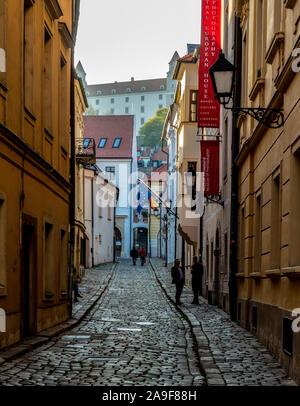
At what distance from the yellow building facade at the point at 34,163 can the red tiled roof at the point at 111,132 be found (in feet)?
192

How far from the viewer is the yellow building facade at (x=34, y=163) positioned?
40.1 feet

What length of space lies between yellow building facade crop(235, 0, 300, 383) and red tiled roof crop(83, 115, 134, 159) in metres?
61.1

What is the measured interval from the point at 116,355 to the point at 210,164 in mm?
12797

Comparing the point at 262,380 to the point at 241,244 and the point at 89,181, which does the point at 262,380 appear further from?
the point at 89,181

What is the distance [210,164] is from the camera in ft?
79.4

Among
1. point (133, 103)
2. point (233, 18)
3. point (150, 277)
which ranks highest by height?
point (133, 103)

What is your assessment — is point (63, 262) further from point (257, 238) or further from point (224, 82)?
point (224, 82)

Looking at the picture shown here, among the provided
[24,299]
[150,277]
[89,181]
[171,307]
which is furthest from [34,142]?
[89,181]

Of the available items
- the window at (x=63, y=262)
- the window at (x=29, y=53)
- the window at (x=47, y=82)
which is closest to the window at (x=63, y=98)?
the window at (x=47, y=82)

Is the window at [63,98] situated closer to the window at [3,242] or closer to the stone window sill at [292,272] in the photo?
the window at [3,242]

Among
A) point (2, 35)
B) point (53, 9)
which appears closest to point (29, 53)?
point (53, 9)

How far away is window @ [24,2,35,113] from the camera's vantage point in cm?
1463

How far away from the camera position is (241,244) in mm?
18109
